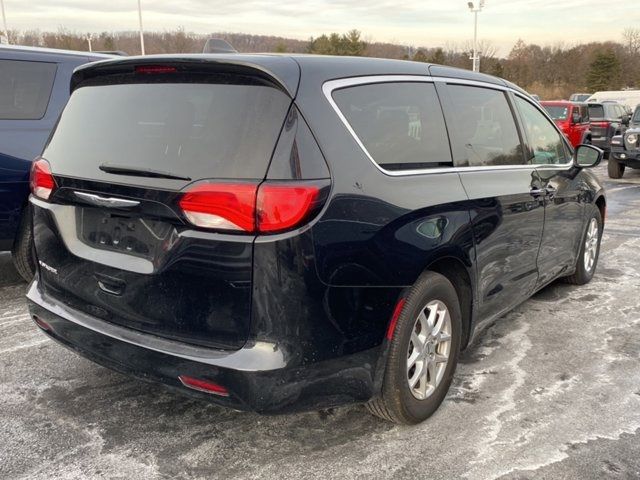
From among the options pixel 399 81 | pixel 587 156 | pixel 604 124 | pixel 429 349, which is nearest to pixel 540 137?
pixel 587 156

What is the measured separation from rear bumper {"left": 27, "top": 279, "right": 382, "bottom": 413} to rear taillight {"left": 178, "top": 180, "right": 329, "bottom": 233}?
17.7 inches

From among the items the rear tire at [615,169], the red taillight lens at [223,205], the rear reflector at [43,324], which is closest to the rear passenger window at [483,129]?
the red taillight lens at [223,205]

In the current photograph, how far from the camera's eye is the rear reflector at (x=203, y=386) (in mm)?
2318

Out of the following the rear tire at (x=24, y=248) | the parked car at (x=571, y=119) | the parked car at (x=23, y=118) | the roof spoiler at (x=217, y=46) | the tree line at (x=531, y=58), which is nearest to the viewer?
the roof spoiler at (x=217, y=46)

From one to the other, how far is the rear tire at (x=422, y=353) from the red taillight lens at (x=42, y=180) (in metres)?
1.73

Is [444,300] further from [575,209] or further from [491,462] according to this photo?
[575,209]

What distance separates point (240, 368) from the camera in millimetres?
2252

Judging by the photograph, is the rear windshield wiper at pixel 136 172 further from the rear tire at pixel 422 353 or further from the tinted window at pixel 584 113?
the tinted window at pixel 584 113

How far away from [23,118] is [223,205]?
341cm

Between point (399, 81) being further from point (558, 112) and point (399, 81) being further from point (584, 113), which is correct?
point (584, 113)

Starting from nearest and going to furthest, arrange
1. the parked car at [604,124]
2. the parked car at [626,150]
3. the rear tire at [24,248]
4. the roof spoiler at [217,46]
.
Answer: the roof spoiler at [217,46]
the rear tire at [24,248]
the parked car at [626,150]
the parked car at [604,124]

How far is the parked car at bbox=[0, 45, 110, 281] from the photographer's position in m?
4.66

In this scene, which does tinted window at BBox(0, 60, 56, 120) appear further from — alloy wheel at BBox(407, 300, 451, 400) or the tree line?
the tree line

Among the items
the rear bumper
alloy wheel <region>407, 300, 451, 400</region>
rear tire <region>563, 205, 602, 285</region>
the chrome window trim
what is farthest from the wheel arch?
rear tire <region>563, 205, 602, 285</region>
